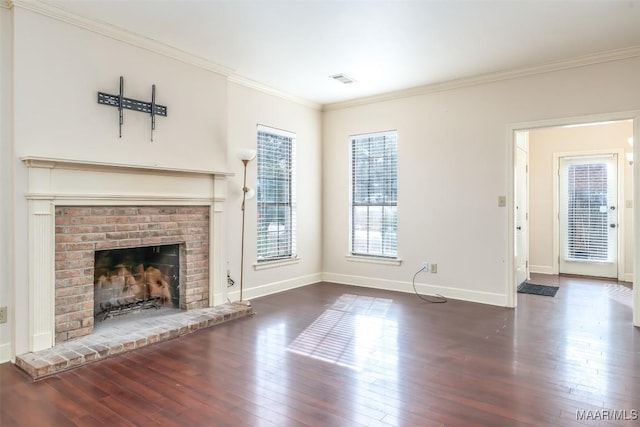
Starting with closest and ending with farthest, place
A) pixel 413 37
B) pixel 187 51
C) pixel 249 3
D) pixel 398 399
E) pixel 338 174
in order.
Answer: pixel 398 399, pixel 249 3, pixel 413 37, pixel 187 51, pixel 338 174

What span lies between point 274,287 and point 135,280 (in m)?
1.82

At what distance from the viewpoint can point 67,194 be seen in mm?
3244

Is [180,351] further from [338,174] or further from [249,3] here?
[338,174]

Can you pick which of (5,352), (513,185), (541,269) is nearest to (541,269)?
(541,269)

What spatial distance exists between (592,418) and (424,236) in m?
3.24

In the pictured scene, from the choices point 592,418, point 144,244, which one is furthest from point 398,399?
point 144,244

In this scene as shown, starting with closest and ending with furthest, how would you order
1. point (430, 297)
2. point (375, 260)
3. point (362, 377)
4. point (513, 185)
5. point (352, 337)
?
1. point (362, 377)
2. point (352, 337)
3. point (513, 185)
4. point (430, 297)
5. point (375, 260)

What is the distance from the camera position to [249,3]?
3098mm

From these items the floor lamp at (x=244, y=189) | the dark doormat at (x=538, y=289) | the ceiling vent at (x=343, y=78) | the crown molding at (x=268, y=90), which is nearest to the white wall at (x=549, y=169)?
the dark doormat at (x=538, y=289)

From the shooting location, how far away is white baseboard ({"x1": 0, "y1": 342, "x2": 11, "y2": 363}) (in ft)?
9.93

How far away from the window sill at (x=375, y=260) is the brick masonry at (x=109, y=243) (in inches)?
93.4

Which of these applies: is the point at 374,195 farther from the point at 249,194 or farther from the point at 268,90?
the point at 268,90

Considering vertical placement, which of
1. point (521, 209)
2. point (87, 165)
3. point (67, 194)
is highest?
point (87, 165)

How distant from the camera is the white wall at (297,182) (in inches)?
191
